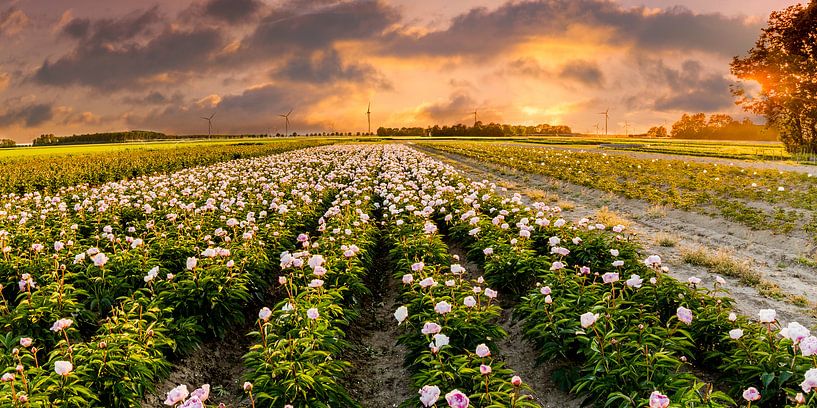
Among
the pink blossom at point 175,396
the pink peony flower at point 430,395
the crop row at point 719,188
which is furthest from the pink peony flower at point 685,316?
the crop row at point 719,188

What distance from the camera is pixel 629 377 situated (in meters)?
4.07

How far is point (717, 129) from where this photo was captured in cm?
12306

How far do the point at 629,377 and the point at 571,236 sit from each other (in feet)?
15.9

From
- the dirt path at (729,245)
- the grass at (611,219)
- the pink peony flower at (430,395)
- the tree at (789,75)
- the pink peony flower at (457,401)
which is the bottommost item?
the dirt path at (729,245)

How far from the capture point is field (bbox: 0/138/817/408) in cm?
409

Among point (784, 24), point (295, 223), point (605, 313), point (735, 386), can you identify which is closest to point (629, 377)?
point (605, 313)

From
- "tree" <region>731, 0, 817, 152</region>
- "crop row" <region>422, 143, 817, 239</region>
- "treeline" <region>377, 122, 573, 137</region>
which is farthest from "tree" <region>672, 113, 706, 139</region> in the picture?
Result: "crop row" <region>422, 143, 817, 239</region>

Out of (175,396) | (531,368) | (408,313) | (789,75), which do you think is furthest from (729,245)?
(789,75)

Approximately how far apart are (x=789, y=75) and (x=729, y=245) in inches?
1512

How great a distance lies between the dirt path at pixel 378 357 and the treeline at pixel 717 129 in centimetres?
13872

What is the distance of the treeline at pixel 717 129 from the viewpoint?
120 meters

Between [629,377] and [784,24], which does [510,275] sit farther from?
[784,24]

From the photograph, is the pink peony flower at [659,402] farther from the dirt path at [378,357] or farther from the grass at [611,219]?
the grass at [611,219]

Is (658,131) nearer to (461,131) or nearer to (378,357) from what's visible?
(461,131)
